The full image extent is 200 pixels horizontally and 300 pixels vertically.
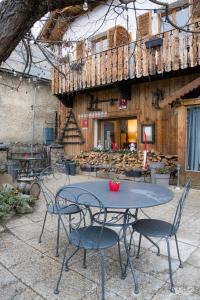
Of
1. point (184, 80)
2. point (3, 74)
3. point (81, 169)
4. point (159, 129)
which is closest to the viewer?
point (184, 80)

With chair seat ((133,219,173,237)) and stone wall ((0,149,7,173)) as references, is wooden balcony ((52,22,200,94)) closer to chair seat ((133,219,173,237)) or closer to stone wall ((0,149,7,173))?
stone wall ((0,149,7,173))

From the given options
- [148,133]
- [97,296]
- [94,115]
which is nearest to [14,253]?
[97,296]

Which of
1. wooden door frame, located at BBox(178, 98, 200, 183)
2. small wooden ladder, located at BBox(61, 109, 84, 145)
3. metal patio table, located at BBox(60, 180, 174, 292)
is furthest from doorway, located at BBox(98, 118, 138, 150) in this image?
metal patio table, located at BBox(60, 180, 174, 292)

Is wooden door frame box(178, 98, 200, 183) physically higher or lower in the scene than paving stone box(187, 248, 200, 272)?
higher

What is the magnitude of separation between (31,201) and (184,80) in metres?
5.45

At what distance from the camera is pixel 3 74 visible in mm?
10039

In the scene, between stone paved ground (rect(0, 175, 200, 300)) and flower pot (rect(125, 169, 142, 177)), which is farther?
flower pot (rect(125, 169, 142, 177))

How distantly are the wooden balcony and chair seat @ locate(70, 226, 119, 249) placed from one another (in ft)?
14.3

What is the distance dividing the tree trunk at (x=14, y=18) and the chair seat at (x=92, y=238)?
64.9 inches

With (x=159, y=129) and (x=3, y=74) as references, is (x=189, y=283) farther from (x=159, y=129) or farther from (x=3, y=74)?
Answer: (x=3, y=74)

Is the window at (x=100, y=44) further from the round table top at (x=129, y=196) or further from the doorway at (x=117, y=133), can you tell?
the round table top at (x=129, y=196)

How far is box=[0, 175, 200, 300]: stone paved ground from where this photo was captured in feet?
6.76

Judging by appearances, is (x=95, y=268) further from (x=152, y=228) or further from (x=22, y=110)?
(x=22, y=110)

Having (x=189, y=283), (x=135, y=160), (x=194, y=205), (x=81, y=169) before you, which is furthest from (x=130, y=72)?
(x=189, y=283)
